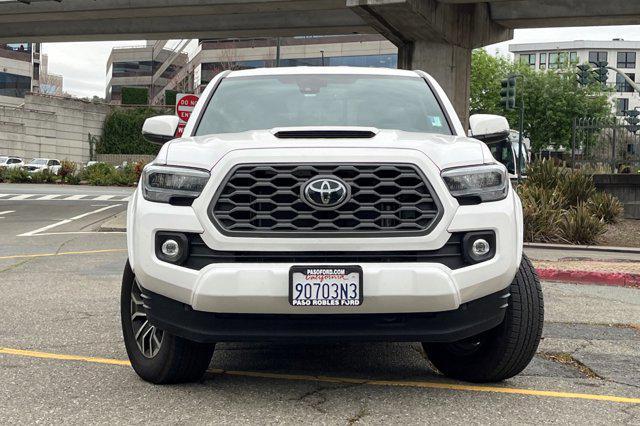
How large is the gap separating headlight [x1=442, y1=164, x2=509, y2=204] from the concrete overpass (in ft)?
54.0

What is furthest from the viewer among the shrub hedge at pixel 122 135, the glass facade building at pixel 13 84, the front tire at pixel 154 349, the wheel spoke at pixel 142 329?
the glass facade building at pixel 13 84

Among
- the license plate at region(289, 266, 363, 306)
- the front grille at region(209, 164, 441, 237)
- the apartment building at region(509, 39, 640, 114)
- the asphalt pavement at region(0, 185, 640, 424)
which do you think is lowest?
the asphalt pavement at region(0, 185, 640, 424)

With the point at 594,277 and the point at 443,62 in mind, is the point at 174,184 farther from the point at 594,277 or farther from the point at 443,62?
the point at 443,62

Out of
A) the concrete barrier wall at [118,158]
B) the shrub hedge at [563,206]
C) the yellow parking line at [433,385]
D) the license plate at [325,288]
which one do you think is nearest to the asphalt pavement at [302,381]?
the yellow parking line at [433,385]

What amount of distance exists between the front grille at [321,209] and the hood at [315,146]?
0.51 feet

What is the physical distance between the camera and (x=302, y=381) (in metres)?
4.49

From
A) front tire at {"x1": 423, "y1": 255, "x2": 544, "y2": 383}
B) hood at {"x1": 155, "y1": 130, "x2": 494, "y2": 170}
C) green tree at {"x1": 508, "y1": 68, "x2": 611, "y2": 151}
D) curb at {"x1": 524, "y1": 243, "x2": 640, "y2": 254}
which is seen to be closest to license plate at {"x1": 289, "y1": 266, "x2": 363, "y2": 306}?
hood at {"x1": 155, "y1": 130, "x2": 494, "y2": 170}

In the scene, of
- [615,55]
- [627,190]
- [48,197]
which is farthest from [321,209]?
[615,55]

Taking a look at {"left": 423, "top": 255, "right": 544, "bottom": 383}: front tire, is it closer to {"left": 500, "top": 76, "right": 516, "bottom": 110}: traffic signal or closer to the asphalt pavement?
the asphalt pavement

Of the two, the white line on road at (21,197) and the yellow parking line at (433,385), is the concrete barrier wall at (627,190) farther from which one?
the white line on road at (21,197)

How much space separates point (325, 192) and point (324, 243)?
26 cm

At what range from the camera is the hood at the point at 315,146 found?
4027 millimetres

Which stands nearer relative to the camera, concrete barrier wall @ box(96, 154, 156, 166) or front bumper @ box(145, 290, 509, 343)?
front bumper @ box(145, 290, 509, 343)

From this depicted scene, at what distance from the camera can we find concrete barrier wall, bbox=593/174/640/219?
62.6 feet
